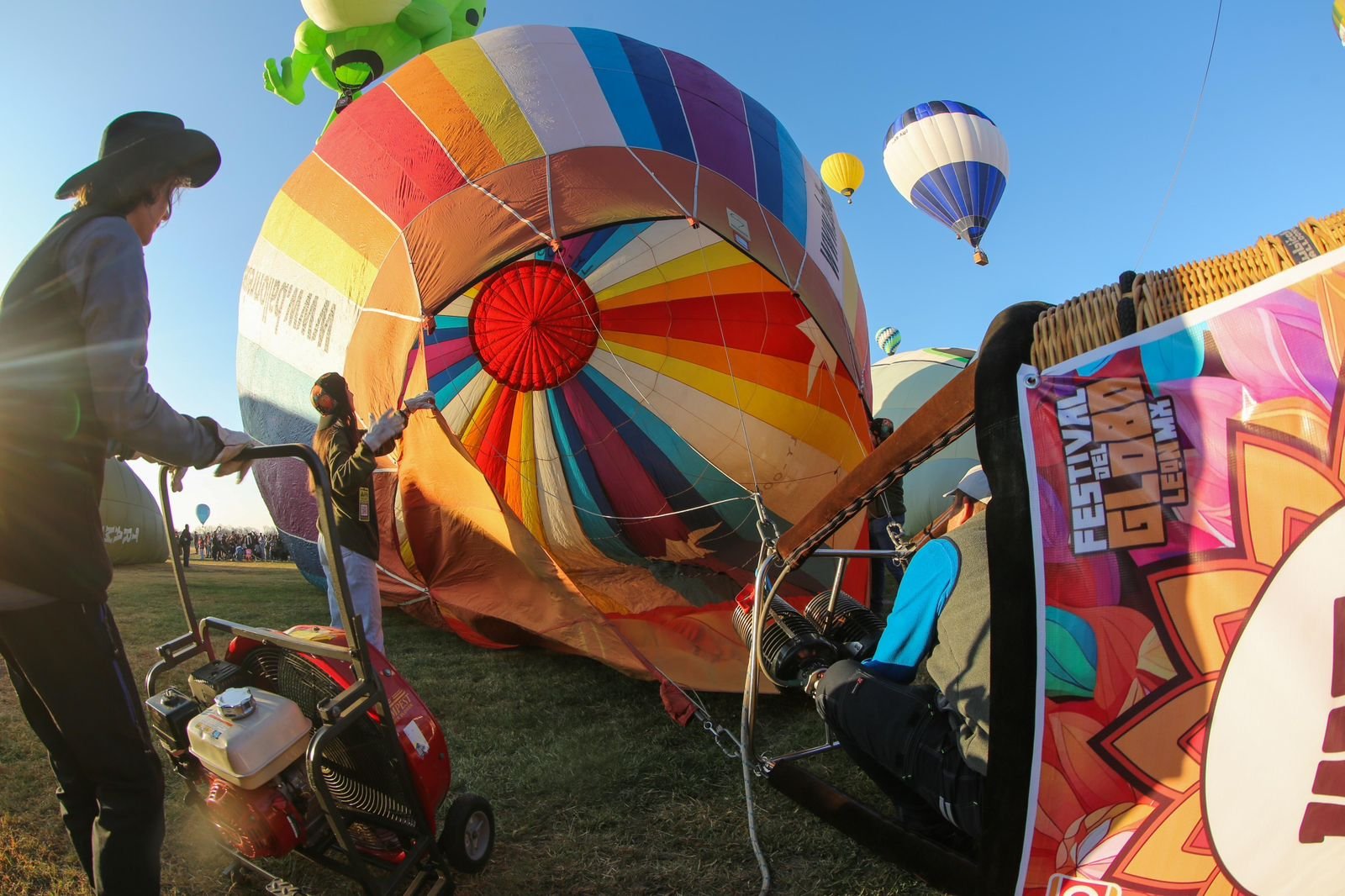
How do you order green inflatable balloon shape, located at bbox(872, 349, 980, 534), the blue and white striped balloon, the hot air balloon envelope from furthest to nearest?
the blue and white striped balloon, green inflatable balloon shape, located at bbox(872, 349, 980, 534), the hot air balloon envelope

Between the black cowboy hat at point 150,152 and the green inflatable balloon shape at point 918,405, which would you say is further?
the green inflatable balloon shape at point 918,405

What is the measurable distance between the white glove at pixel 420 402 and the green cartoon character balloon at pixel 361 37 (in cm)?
429

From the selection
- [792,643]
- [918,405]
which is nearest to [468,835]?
[792,643]

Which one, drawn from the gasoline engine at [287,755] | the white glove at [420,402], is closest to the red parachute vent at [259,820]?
the gasoline engine at [287,755]

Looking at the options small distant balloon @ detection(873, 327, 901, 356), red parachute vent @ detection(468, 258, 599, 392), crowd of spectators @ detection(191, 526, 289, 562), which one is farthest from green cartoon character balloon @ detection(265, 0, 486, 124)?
crowd of spectators @ detection(191, 526, 289, 562)

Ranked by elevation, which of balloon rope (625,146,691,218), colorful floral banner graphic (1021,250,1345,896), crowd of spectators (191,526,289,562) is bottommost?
crowd of spectators (191,526,289,562)

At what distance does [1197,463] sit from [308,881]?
234 cm

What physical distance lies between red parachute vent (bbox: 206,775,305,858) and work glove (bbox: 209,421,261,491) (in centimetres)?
76

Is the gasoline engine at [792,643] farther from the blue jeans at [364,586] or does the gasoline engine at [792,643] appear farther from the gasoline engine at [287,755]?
the blue jeans at [364,586]

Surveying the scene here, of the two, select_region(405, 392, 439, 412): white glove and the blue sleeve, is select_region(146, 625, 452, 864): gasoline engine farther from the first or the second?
select_region(405, 392, 439, 412): white glove

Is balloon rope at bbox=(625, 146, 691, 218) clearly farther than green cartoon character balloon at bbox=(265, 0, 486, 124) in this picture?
No

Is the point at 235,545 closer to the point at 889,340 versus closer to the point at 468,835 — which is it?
the point at 889,340

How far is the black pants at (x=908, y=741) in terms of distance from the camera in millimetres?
1418

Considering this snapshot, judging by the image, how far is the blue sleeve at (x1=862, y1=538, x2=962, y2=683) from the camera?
1645 mm
